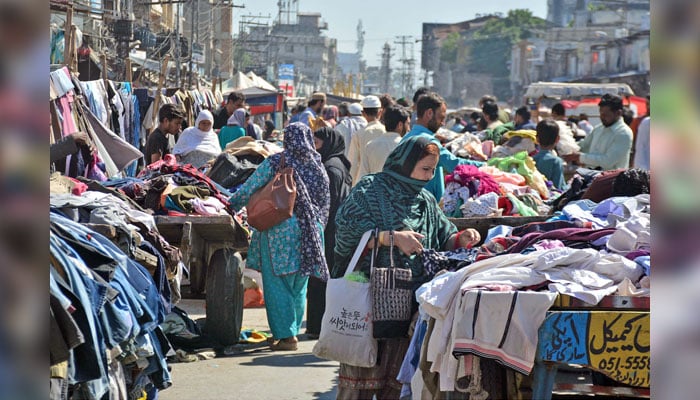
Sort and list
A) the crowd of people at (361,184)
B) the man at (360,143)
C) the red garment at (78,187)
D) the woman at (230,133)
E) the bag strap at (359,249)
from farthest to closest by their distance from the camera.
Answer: the woman at (230,133)
the man at (360,143)
the red garment at (78,187)
the crowd of people at (361,184)
the bag strap at (359,249)

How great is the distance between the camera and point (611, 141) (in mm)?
11547

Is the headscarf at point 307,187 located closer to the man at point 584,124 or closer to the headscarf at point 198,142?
the headscarf at point 198,142

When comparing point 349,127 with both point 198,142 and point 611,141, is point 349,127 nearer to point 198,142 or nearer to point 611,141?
point 198,142

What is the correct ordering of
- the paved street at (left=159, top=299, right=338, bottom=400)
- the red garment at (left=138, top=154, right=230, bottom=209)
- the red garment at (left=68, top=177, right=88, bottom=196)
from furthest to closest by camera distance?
the red garment at (left=138, top=154, right=230, bottom=209), the paved street at (left=159, top=299, right=338, bottom=400), the red garment at (left=68, top=177, right=88, bottom=196)

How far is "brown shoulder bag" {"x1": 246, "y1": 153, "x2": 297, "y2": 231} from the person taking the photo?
848 centimetres

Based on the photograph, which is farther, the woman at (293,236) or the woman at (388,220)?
the woman at (293,236)

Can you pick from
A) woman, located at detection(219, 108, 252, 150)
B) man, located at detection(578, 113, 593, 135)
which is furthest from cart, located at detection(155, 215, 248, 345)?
man, located at detection(578, 113, 593, 135)

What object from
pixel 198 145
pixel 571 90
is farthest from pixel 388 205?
pixel 571 90

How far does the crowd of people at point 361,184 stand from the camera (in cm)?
571

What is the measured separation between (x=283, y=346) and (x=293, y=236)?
101 centimetres

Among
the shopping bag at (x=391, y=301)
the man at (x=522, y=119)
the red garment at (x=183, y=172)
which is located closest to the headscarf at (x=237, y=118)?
the man at (x=522, y=119)

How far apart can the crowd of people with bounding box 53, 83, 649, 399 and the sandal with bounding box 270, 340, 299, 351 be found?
0.04 feet

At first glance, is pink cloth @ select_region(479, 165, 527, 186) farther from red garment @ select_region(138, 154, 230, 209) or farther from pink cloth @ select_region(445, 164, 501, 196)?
red garment @ select_region(138, 154, 230, 209)

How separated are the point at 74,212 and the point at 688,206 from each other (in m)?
5.64
